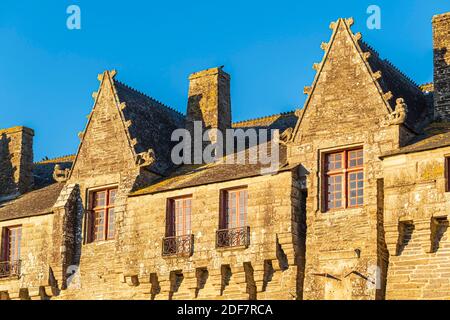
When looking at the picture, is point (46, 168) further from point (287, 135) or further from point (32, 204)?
point (287, 135)

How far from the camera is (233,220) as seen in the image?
37.1 meters

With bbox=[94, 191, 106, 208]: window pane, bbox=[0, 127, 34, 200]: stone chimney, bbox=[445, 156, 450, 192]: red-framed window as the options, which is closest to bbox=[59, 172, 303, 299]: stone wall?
bbox=[94, 191, 106, 208]: window pane

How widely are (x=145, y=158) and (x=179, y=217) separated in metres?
2.62

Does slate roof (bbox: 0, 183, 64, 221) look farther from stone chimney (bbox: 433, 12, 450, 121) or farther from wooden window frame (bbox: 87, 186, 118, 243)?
stone chimney (bbox: 433, 12, 450, 121)

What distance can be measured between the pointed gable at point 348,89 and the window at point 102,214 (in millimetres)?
7535

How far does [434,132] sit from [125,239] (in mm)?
10545

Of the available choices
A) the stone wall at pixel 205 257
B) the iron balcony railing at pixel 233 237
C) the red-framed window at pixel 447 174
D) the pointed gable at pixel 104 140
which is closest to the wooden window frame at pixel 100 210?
the stone wall at pixel 205 257

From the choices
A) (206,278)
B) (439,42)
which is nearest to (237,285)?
(206,278)

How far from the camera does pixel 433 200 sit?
32.8 metres

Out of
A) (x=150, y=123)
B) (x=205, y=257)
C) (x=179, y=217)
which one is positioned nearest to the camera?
(x=205, y=257)

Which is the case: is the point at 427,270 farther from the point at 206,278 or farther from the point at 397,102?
the point at 206,278

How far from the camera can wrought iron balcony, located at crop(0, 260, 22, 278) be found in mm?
41438

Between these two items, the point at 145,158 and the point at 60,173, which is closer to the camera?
the point at 145,158
